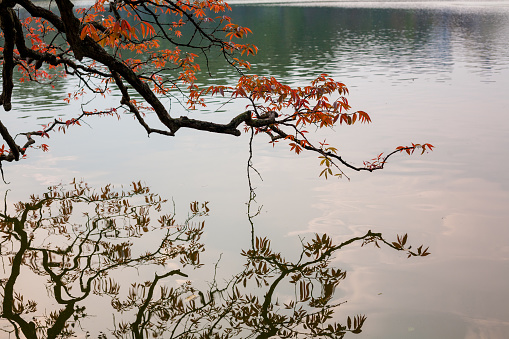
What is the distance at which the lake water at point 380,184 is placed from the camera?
7.65 meters

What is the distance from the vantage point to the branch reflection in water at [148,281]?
276 inches

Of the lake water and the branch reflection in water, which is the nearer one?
the branch reflection in water

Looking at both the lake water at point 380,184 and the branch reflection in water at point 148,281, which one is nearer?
the branch reflection in water at point 148,281

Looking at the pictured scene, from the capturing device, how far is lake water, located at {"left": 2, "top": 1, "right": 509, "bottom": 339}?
7652mm

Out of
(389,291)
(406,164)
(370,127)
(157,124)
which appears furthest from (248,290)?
(157,124)

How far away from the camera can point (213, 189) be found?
39.9ft

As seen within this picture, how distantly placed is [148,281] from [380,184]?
6.05m

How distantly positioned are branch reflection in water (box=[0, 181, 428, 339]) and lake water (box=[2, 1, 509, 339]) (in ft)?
1.27

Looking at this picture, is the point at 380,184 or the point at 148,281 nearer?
the point at 148,281

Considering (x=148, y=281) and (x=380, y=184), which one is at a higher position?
(x=148, y=281)

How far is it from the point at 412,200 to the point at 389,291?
12.5 feet

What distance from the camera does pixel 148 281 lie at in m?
8.13

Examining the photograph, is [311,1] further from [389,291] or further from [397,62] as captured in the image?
[389,291]

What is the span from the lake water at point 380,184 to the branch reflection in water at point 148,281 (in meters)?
0.39
